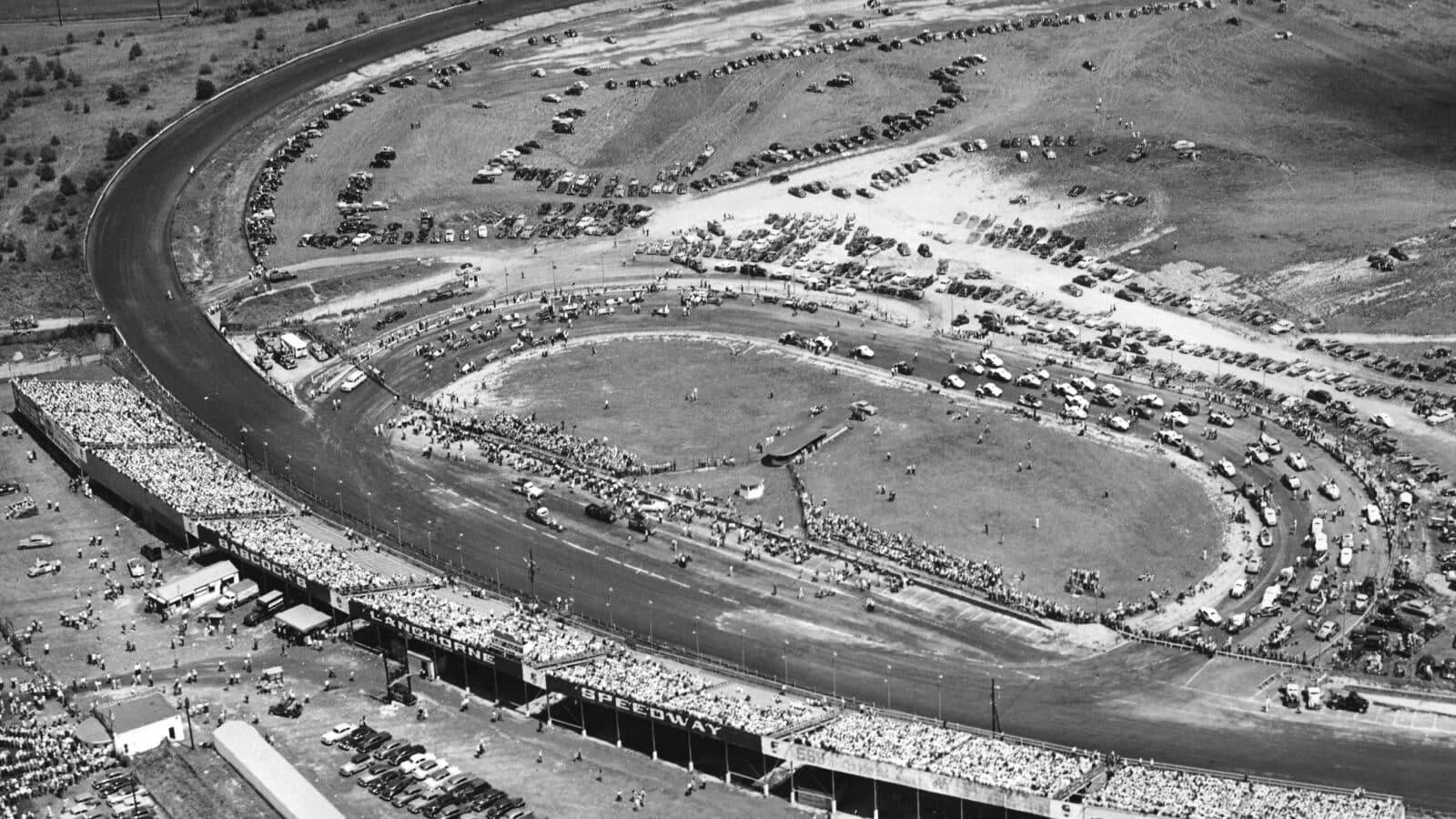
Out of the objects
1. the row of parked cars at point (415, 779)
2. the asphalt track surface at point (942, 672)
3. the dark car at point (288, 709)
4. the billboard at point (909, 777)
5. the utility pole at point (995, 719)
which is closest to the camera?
the billboard at point (909, 777)

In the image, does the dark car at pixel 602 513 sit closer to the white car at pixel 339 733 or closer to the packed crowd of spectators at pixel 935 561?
the packed crowd of spectators at pixel 935 561

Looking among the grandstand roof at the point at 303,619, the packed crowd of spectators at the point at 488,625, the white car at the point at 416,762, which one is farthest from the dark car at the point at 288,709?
the white car at the point at 416,762

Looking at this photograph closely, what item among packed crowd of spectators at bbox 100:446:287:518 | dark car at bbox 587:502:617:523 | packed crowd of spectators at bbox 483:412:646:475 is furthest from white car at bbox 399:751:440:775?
packed crowd of spectators at bbox 483:412:646:475

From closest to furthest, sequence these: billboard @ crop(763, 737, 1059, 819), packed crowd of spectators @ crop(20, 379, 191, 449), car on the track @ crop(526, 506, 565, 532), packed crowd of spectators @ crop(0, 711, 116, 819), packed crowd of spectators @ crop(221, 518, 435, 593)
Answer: billboard @ crop(763, 737, 1059, 819) < packed crowd of spectators @ crop(0, 711, 116, 819) < packed crowd of spectators @ crop(221, 518, 435, 593) < car on the track @ crop(526, 506, 565, 532) < packed crowd of spectators @ crop(20, 379, 191, 449)

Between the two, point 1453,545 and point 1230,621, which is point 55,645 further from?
point 1453,545

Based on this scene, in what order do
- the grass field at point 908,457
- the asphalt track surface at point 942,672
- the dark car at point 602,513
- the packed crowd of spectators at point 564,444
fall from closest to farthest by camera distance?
1. the asphalt track surface at point 942,672
2. the grass field at point 908,457
3. the dark car at point 602,513
4. the packed crowd of spectators at point 564,444

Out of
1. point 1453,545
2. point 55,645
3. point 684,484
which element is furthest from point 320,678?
point 1453,545

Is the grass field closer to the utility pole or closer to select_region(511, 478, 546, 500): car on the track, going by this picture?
select_region(511, 478, 546, 500): car on the track
